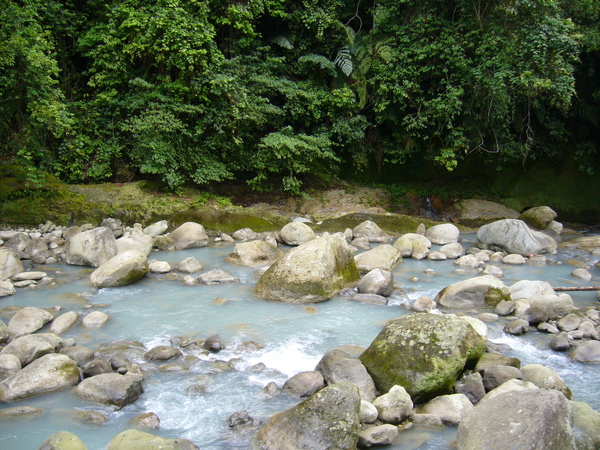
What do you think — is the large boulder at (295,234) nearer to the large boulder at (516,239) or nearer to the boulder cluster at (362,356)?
the boulder cluster at (362,356)

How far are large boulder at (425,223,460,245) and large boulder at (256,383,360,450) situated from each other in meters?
7.75

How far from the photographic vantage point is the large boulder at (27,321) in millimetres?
5742

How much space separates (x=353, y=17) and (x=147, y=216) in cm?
871

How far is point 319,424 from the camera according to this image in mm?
3543

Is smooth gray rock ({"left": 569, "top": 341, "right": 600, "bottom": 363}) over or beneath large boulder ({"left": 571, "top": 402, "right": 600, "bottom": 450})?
beneath

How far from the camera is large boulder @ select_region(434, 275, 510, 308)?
267 inches

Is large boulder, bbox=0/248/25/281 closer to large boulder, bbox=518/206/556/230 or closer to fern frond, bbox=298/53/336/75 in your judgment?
fern frond, bbox=298/53/336/75

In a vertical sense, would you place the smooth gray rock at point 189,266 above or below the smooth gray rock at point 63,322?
below

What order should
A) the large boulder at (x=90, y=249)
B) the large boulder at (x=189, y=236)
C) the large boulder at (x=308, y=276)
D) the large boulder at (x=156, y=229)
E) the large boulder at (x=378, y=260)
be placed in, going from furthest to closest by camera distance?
the large boulder at (x=156, y=229)
the large boulder at (x=189, y=236)
the large boulder at (x=90, y=249)
the large boulder at (x=378, y=260)
the large boulder at (x=308, y=276)

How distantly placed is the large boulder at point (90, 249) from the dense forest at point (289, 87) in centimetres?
325

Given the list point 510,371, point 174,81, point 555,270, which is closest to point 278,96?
point 174,81

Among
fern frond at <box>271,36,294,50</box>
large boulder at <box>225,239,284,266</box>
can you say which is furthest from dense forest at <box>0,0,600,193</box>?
large boulder at <box>225,239,284,266</box>

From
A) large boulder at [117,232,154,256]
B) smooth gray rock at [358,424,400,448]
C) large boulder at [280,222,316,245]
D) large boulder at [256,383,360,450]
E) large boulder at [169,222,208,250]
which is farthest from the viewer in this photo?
large boulder at [280,222,316,245]

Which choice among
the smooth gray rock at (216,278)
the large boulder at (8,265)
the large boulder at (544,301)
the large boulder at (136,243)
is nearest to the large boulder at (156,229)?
the large boulder at (136,243)
